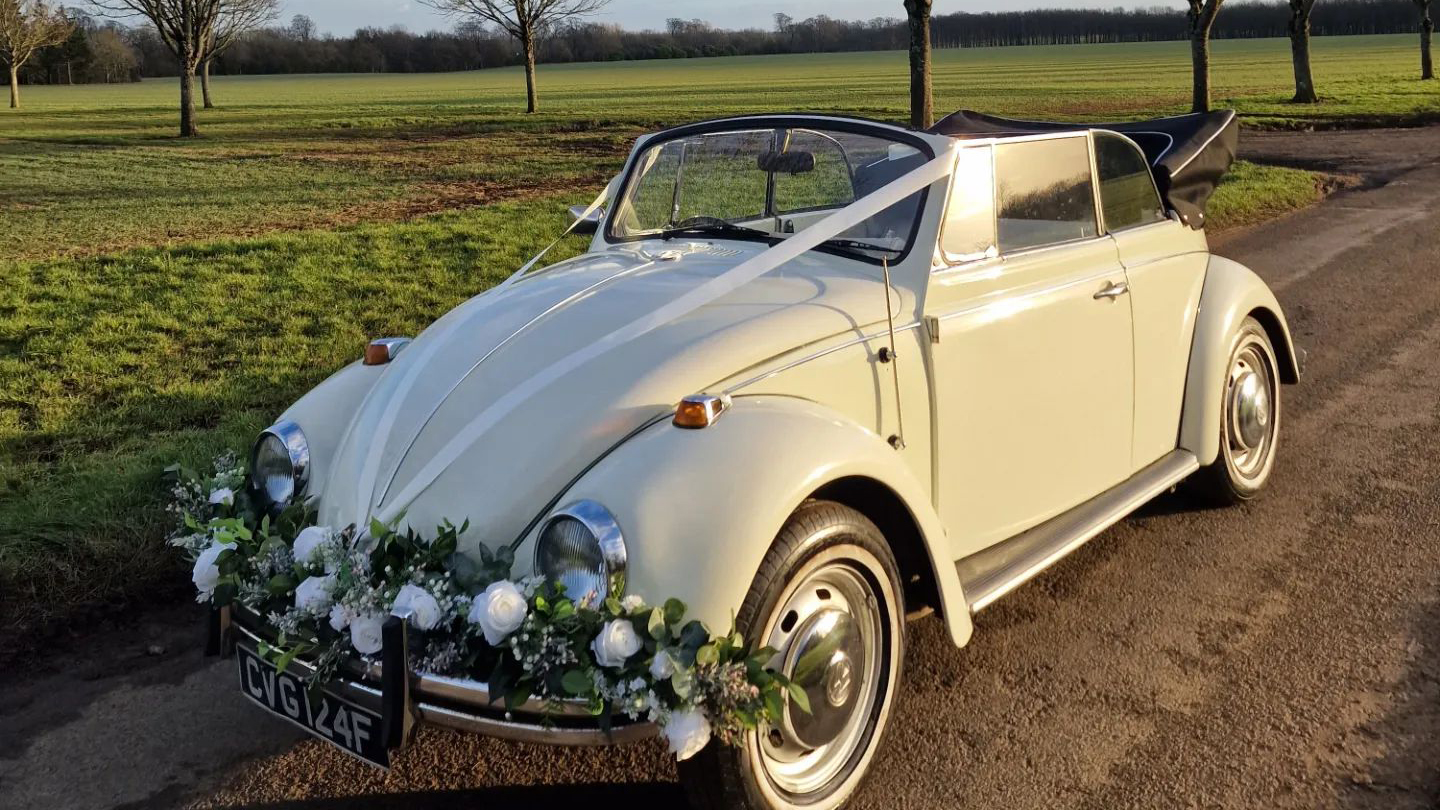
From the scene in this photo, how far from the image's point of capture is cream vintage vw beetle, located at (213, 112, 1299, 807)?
261cm

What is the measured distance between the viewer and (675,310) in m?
3.20

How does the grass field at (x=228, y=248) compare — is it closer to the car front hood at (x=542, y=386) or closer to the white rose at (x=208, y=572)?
the white rose at (x=208, y=572)

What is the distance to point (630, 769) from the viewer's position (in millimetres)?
3117

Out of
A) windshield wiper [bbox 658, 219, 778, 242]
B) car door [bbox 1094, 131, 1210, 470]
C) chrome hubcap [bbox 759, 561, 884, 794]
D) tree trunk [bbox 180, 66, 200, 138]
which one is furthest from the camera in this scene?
tree trunk [bbox 180, 66, 200, 138]

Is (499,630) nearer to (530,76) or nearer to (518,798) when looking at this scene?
(518,798)

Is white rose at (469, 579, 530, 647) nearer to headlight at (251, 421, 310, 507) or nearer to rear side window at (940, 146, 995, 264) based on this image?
headlight at (251, 421, 310, 507)

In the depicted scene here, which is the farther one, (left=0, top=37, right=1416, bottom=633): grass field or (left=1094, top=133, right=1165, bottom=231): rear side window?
(left=0, top=37, right=1416, bottom=633): grass field

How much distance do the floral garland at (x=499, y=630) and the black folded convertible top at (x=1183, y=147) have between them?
2982 millimetres

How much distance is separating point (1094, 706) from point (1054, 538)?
22.7 inches

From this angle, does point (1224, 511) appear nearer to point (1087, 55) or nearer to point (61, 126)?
point (61, 126)

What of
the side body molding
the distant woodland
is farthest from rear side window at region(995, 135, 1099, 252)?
the distant woodland

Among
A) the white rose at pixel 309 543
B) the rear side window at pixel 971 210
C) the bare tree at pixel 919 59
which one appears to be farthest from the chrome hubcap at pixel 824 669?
the bare tree at pixel 919 59

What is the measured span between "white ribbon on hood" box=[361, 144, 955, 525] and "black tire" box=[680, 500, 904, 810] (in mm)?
740

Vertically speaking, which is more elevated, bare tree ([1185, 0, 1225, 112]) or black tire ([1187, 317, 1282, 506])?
bare tree ([1185, 0, 1225, 112])
